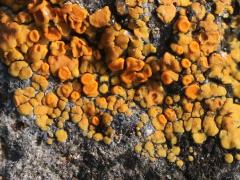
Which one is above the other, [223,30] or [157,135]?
[223,30]

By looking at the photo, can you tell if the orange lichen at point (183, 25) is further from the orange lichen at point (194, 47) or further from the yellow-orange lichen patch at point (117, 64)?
the yellow-orange lichen patch at point (117, 64)

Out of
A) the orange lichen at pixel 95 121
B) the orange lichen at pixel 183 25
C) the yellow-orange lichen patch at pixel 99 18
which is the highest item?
the yellow-orange lichen patch at pixel 99 18

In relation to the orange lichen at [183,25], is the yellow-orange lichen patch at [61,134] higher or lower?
lower

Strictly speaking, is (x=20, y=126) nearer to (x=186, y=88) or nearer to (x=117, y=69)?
(x=117, y=69)

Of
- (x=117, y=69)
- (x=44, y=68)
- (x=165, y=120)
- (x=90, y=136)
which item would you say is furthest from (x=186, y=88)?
(x=44, y=68)

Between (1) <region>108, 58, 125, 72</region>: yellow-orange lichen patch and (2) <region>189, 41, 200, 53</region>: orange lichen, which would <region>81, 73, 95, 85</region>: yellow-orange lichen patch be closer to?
(1) <region>108, 58, 125, 72</region>: yellow-orange lichen patch

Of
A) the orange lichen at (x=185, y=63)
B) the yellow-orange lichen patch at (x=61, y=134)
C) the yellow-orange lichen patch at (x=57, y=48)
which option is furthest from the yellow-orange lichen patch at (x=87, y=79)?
the orange lichen at (x=185, y=63)

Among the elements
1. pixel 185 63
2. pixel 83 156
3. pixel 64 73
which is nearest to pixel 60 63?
pixel 64 73

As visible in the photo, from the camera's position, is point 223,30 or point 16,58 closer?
point 16,58
